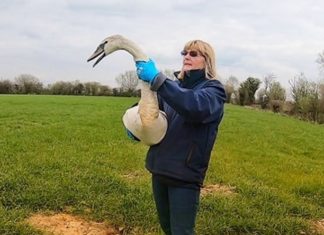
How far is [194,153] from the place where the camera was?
12.0 feet

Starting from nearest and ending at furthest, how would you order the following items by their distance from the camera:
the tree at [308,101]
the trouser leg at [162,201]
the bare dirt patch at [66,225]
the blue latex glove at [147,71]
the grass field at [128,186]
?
the blue latex glove at [147,71], the trouser leg at [162,201], the bare dirt patch at [66,225], the grass field at [128,186], the tree at [308,101]

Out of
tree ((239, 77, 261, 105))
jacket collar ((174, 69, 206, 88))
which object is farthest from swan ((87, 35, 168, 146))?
tree ((239, 77, 261, 105))

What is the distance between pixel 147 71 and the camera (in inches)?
137

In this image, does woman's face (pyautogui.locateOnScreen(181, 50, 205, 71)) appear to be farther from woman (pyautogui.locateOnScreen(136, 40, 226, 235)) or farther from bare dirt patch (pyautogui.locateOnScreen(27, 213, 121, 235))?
bare dirt patch (pyautogui.locateOnScreen(27, 213, 121, 235))

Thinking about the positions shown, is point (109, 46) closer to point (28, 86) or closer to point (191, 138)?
point (191, 138)

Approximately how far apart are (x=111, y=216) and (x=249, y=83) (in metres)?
72.0

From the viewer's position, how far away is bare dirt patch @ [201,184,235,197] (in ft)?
25.0

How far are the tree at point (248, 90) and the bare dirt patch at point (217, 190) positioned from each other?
2536 inches

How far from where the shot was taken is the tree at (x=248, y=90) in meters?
71.9

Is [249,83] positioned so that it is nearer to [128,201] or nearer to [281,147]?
[281,147]

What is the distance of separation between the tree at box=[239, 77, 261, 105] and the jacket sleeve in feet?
227

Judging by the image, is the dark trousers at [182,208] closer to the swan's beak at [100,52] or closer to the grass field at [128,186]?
the swan's beak at [100,52]

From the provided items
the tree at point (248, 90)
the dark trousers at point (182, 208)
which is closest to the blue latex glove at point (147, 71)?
the dark trousers at point (182, 208)

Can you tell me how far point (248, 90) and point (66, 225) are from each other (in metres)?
69.4
